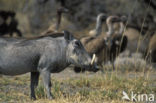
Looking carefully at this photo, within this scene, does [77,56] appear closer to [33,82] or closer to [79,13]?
[33,82]

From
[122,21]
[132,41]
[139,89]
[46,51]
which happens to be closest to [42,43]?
[46,51]

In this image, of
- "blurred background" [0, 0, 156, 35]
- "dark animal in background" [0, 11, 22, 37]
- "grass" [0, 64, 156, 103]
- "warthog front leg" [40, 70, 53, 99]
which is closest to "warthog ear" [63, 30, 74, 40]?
"warthog front leg" [40, 70, 53, 99]

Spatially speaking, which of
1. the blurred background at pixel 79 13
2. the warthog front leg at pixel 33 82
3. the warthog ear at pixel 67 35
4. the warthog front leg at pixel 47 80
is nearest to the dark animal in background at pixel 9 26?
the blurred background at pixel 79 13

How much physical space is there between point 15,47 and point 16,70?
374mm

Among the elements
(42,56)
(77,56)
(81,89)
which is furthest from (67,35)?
(81,89)

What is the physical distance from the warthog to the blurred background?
9.68m

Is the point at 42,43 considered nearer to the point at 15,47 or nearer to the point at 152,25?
the point at 15,47

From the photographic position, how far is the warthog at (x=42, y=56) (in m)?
6.11

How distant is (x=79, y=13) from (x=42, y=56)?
1364cm

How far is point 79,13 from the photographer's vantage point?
64.5ft

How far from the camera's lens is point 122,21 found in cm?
1406

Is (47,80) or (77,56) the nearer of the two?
(47,80)

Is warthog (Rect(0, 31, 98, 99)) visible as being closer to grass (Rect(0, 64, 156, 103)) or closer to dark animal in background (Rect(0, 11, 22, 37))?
grass (Rect(0, 64, 156, 103))

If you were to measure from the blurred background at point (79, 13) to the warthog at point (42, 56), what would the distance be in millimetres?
9676
